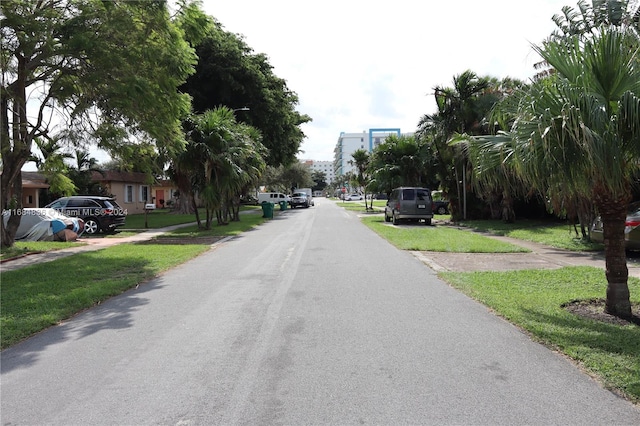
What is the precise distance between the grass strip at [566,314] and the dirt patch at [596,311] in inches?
5.8

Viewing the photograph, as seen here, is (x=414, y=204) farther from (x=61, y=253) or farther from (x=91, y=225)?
(x=61, y=253)

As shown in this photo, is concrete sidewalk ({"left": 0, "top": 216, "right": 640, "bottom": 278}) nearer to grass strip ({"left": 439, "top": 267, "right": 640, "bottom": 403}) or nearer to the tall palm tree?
grass strip ({"left": 439, "top": 267, "right": 640, "bottom": 403})

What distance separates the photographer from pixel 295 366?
5.00 m

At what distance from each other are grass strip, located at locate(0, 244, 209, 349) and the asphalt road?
340 millimetres

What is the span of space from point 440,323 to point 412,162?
91.3 feet

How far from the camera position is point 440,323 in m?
6.65

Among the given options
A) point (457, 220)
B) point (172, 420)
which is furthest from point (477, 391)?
point (457, 220)

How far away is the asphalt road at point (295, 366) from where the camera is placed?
13.1 feet

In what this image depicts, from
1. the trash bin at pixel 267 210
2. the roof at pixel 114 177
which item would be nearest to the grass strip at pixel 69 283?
the trash bin at pixel 267 210

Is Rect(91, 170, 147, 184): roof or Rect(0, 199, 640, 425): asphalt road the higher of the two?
Rect(91, 170, 147, 184): roof

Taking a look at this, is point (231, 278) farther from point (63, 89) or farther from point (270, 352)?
point (63, 89)

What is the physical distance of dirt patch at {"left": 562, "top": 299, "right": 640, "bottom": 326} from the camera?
664 centimetres

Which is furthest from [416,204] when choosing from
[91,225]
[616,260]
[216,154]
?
[616,260]

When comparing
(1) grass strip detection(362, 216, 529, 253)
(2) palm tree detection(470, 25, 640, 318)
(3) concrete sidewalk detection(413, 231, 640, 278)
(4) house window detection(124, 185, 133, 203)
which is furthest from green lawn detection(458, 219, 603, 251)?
(4) house window detection(124, 185, 133, 203)
